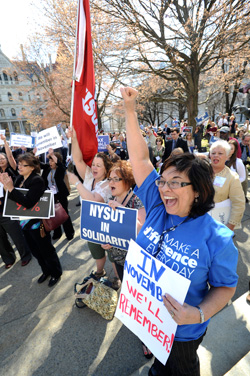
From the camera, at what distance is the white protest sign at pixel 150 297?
3.97 ft

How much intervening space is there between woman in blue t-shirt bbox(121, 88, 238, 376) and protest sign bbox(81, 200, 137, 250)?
69 cm

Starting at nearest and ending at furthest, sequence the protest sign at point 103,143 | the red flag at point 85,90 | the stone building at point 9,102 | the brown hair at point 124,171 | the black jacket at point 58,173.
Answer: the brown hair at point 124,171, the red flag at point 85,90, the black jacket at point 58,173, the protest sign at point 103,143, the stone building at point 9,102

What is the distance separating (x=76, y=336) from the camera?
7.98ft

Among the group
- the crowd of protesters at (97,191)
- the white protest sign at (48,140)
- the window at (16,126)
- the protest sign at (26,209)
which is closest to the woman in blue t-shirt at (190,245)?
the crowd of protesters at (97,191)

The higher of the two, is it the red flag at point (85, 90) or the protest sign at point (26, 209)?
the red flag at point (85, 90)

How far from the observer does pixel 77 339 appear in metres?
2.40

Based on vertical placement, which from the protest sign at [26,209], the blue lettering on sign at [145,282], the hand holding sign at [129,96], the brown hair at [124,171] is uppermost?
the hand holding sign at [129,96]

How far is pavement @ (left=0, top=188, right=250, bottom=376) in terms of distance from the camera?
80.8 inches

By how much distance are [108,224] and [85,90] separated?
1.85m

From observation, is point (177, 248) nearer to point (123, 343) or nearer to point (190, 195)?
point (190, 195)

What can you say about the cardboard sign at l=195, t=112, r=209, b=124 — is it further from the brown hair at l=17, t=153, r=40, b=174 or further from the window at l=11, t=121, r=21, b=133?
the window at l=11, t=121, r=21, b=133

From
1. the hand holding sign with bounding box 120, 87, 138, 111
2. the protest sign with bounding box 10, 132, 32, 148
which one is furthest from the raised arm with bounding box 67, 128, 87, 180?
the protest sign with bounding box 10, 132, 32, 148

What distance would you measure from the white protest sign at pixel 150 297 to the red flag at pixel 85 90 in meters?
2.03

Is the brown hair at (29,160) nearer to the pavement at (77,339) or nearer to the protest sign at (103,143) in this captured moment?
the pavement at (77,339)
